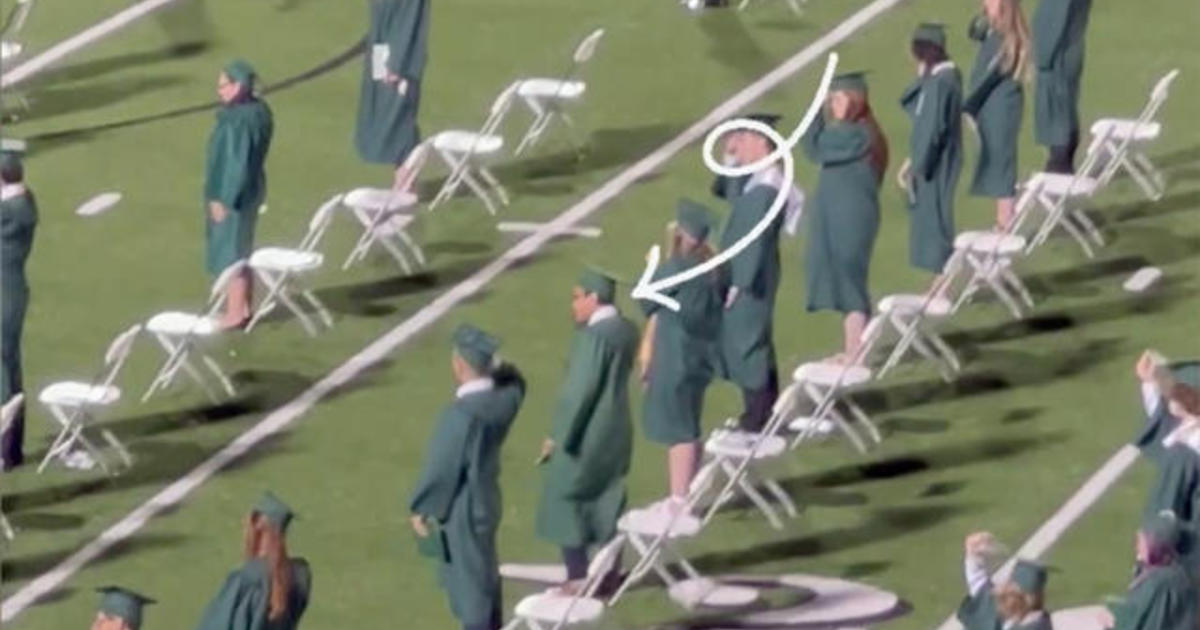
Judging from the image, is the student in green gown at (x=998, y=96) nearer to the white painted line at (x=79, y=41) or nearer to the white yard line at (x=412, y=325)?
the white yard line at (x=412, y=325)

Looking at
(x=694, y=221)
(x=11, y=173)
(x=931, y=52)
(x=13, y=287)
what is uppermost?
(x=11, y=173)

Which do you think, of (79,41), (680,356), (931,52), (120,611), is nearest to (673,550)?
(680,356)

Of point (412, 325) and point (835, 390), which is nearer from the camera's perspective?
point (835, 390)

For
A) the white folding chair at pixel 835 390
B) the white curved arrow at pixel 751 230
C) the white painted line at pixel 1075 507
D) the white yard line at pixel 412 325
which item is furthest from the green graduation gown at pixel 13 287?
the white painted line at pixel 1075 507

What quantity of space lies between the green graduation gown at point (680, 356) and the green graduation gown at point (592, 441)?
30.7 inches

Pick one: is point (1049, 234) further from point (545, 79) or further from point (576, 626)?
point (576, 626)

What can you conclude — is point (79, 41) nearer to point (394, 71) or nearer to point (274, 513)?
point (394, 71)

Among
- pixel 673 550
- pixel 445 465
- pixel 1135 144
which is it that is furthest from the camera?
pixel 1135 144

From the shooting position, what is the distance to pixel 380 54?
3086cm

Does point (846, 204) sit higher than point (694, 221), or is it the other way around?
point (694, 221)

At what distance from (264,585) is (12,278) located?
399 cm

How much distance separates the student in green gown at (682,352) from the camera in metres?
26.2

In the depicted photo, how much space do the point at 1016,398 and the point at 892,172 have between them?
3623 millimetres

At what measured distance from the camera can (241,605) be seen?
2384 centimetres
